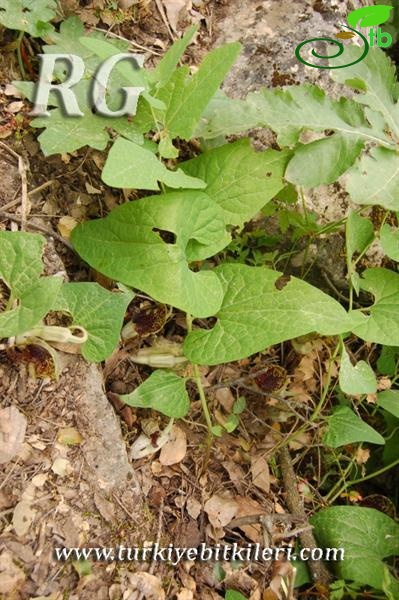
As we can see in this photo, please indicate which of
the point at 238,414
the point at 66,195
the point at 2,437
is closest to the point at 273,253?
the point at 238,414

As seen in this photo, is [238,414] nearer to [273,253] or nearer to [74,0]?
[273,253]

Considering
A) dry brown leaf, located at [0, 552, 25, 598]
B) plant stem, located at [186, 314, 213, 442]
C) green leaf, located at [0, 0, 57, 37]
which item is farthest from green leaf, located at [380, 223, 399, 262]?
dry brown leaf, located at [0, 552, 25, 598]

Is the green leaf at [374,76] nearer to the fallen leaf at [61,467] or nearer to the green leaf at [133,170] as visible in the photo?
the green leaf at [133,170]

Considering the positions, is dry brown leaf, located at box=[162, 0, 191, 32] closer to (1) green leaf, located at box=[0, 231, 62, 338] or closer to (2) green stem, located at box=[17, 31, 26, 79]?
(2) green stem, located at box=[17, 31, 26, 79]

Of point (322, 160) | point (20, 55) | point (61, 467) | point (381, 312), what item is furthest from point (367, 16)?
point (61, 467)

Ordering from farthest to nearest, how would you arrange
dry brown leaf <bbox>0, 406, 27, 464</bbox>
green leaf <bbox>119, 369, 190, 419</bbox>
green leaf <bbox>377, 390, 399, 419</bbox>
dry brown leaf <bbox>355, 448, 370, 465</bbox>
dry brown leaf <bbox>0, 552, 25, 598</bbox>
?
dry brown leaf <bbox>355, 448, 370, 465</bbox>
green leaf <bbox>377, 390, 399, 419</bbox>
green leaf <bbox>119, 369, 190, 419</bbox>
dry brown leaf <bbox>0, 406, 27, 464</bbox>
dry brown leaf <bbox>0, 552, 25, 598</bbox>

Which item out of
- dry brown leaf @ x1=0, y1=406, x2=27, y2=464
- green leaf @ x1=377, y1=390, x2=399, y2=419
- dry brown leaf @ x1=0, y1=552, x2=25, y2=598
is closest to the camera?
dry brown leaf @ x1=0, y1=552, x2=25, y2=598

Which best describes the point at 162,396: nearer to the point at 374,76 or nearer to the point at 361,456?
the point at 361,456
